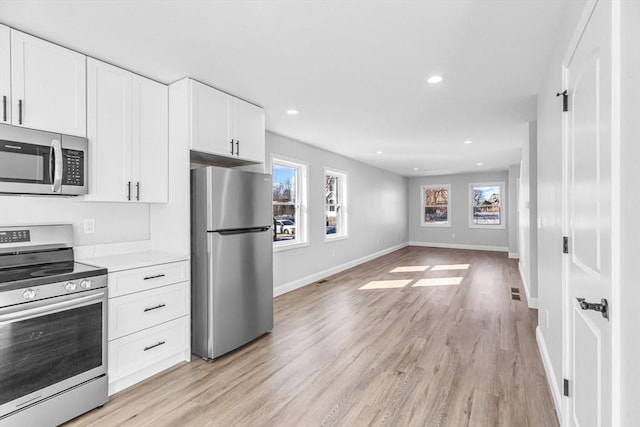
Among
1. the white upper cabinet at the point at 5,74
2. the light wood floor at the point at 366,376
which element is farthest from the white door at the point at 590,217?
the white upper cabinet at the point at 5,74

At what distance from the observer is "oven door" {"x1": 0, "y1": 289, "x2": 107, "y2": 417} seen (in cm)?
180

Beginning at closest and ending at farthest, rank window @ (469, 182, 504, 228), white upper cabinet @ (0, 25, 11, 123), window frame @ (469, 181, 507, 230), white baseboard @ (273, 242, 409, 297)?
white upper cabinet @ (0, 25, 11, 123)
white baseboard @ (273, 242, 409, 297)
window frame @ (469, 181, 507, 230)
window @ (469, 182, 504, 228)

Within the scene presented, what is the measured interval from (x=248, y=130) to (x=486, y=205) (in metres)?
8.71

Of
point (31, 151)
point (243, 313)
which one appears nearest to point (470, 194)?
point (243, 313)

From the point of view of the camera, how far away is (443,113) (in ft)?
12.7

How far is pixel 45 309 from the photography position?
1.92 m

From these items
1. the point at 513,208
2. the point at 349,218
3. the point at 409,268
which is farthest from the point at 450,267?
the point at 513,208

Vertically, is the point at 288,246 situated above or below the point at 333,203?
below

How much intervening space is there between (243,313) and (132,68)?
230cm

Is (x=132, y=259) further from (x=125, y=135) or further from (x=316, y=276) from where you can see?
(x=316, y=276)

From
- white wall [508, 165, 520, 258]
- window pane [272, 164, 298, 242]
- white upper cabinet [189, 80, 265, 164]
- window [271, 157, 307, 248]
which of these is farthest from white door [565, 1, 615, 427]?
white wall [508, 165, 520, 258]

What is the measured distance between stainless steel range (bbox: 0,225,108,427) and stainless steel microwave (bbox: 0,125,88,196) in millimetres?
335

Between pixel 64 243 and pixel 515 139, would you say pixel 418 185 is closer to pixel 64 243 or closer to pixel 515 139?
pixel 515 139

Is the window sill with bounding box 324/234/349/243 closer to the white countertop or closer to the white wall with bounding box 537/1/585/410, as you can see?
the white countertop
